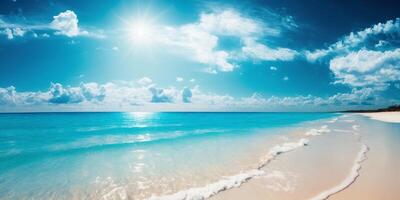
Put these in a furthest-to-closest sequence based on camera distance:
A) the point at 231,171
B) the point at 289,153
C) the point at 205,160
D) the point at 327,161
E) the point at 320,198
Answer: the point at 289,153, the point at 205,160, the point at 327,161, the point at 231,171, the point at 320,198

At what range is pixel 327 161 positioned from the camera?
37.9ft

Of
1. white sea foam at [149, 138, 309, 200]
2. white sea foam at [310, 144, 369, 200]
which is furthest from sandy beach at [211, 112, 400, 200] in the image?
white sea foam at [149, 138, 309, 200]

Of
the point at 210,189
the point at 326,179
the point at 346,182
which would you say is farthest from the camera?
the point at 326,179

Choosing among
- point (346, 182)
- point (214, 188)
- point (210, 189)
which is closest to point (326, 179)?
point (346, 182)

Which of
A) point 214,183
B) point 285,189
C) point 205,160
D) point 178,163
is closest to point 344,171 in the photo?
point 285,189

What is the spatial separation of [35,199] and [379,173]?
12515mm

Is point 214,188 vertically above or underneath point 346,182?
underneath

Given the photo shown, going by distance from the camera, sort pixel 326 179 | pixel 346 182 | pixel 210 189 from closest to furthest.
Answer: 1. pixel 210 189
2. pixel 346 182
3. pixel 326 179

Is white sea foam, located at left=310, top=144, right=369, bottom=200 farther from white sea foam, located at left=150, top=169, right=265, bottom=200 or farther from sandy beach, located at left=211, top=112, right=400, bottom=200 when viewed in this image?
white sea foam, located at left=150, top=169, right=265, bottom=200

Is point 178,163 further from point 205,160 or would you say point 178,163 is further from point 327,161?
point 327,161

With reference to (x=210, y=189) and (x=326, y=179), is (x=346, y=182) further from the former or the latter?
(x=210, y=189)

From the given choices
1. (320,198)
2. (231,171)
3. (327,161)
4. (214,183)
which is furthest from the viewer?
→ (327,161)

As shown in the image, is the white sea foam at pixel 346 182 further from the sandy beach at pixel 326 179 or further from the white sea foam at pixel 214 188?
the white sea foam at pixel 214 188

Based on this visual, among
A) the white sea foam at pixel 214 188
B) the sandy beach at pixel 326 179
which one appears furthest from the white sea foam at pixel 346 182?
the white sea foam at pixel 214 188
